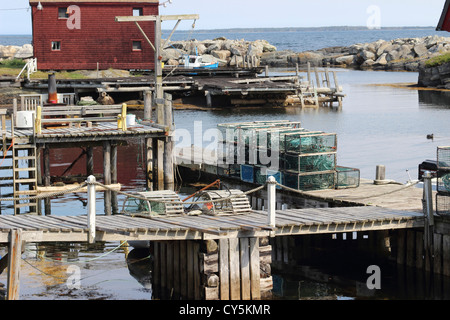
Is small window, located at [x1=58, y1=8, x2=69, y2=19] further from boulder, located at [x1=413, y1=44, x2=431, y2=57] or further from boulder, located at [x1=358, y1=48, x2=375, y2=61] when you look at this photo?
boulder, located at [x1=358, y1=48, x2=375, y2=61]

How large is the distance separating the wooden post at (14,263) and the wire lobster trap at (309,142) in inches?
375

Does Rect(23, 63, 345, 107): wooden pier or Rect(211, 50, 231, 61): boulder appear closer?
Rect(23, 63, 345, 107): wooden pier

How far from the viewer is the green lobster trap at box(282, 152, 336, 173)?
24.2 metres

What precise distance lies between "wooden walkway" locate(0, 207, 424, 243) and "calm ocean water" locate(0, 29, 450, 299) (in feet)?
5.40

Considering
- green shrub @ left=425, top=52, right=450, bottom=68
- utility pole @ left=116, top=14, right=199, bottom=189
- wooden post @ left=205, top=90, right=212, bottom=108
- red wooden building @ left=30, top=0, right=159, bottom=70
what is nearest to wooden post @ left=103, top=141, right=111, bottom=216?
utility pole @ left=116, top=14, right=199, bottom=189

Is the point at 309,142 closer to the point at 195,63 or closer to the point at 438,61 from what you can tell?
the point at 438,61

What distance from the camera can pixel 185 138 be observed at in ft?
155

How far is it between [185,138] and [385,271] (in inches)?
1054

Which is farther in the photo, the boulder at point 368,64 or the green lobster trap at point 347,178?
the boulder at point 368,64

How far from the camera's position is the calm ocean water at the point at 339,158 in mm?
20391

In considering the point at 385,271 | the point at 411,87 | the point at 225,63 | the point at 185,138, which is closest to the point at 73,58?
the point at 185,138

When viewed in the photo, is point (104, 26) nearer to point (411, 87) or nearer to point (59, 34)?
point (59, 34)

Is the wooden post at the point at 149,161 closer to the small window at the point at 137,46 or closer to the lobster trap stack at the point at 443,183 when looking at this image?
the lobster trap stack at the point at 443,183

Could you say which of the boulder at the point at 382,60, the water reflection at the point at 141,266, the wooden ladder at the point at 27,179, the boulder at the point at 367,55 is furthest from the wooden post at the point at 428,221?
the boulder at the point at 367,55
